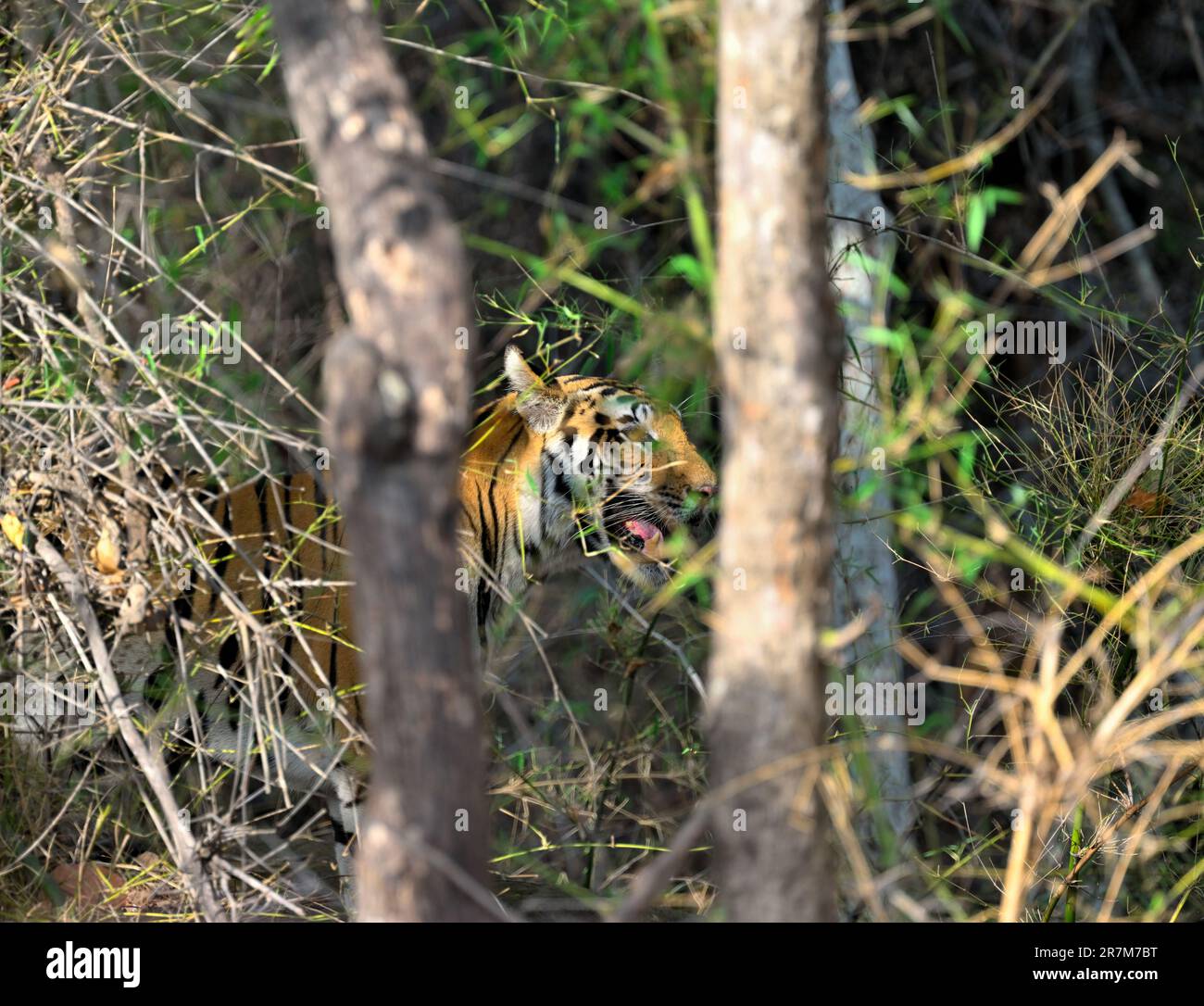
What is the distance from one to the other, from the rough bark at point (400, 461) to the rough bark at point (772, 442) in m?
→ 0.41

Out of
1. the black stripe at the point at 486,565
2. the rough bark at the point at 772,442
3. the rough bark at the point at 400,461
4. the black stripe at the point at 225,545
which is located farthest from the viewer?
the black stripe at the point at 486,565

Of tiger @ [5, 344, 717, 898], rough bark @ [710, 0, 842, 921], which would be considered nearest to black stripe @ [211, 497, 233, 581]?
tiger @ [5, 344, 717, 898]

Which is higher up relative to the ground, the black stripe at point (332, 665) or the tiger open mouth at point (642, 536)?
the tiger open mouth at point (642, 536)

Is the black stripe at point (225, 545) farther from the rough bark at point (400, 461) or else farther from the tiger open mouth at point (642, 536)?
the rough bark at point (400, 461)

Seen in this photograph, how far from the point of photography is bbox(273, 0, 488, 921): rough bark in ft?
6.51

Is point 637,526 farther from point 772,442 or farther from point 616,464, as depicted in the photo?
point 772,442

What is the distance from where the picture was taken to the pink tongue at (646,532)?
4.11 meters

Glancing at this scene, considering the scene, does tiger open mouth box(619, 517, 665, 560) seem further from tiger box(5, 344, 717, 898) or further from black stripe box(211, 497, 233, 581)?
black stripe box(211, 497, 233, 581)

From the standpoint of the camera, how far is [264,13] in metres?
3.24

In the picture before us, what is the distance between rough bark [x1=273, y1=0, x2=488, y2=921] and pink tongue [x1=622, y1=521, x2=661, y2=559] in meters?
2.05

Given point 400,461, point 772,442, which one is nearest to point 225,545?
point 400,461

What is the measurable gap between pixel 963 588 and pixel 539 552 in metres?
1.46

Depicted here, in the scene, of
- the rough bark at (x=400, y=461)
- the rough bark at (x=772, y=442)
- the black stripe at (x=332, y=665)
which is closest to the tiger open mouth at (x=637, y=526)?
the black stripe at (x=332, y=665)

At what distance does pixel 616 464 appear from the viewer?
4320 mm
